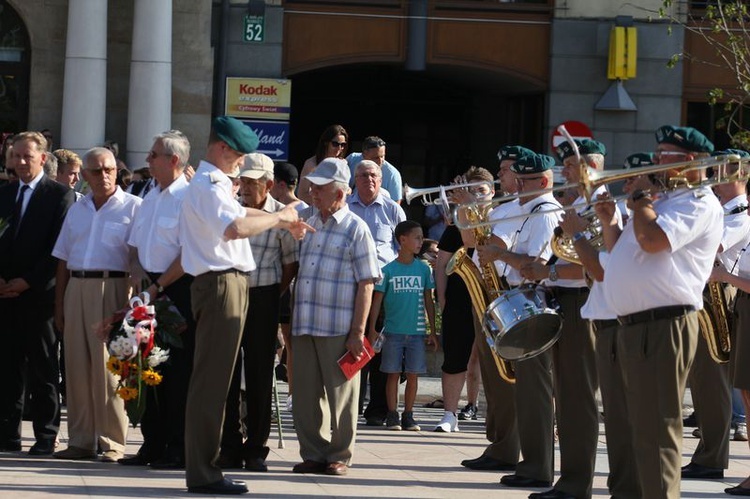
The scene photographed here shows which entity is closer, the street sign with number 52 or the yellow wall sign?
the yellow wall sign

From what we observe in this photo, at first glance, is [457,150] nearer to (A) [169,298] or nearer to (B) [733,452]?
(B) [733,452]

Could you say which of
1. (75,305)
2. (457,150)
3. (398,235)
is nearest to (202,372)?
(75,305)

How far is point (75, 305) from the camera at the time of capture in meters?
10.4

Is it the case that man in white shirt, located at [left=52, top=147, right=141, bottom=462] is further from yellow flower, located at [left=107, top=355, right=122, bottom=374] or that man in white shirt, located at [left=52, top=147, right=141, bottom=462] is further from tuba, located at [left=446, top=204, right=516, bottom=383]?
tuba, located at [left=446, top=204, right=516, bottom=383]

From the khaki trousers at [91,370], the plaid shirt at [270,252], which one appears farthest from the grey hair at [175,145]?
the khaki trousers at [91,370]

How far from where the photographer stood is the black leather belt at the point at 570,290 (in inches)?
373

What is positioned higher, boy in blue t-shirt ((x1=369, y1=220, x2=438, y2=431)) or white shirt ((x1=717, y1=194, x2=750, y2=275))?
white shirt ((x1=717, y1=194, x2=750, y2=275))

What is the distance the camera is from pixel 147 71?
21.9 m

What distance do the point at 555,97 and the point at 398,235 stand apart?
428 inches

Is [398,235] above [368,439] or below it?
above

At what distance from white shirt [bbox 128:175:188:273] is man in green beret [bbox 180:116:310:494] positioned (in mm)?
900

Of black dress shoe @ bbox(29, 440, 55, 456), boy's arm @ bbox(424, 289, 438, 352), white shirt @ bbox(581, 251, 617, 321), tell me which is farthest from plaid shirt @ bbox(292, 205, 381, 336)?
boy's arm @ bbox(424, 289, 438, 352)

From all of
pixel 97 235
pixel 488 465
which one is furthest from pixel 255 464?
pixel 97 235

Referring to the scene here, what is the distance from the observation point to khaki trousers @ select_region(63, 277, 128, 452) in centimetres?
1034
